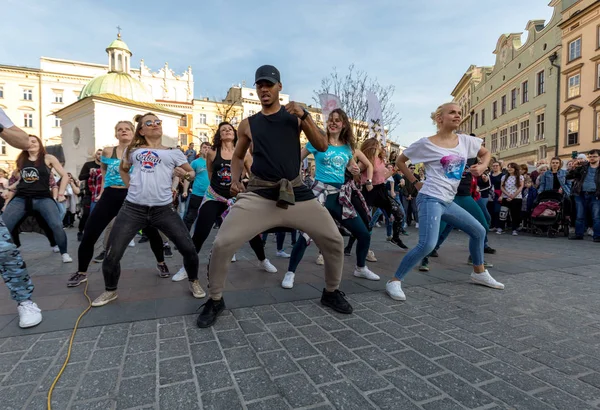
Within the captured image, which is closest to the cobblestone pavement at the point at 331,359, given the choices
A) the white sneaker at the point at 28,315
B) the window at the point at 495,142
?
the white sneaker at the point at 28,315

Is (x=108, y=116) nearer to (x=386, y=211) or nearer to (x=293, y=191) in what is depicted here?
(x=386, y=211)

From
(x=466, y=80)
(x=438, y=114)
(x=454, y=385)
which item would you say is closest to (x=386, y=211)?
(x=438, y=114)

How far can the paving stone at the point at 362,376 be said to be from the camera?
2057mm

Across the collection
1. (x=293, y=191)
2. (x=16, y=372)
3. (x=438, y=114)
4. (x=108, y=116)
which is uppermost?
(x=108, y=116)

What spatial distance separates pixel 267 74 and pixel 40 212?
14.9ft

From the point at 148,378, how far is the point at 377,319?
6.15ft

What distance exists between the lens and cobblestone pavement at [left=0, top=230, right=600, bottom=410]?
1.94m

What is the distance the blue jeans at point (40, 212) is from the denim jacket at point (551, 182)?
38.3 ft

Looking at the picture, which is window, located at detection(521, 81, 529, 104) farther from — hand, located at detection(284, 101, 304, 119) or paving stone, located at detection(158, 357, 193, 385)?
Answer: paving stone, located at detection(158, 357, 193, 385)

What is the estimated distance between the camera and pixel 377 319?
3111 mm

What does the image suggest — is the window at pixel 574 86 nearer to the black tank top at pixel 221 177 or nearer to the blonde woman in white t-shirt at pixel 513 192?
the blonde woman in white t-shirt at pixel 513 192

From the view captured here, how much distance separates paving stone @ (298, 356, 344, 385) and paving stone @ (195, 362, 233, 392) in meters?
0.48

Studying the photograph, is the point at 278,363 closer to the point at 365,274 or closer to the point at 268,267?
the point at 365,274

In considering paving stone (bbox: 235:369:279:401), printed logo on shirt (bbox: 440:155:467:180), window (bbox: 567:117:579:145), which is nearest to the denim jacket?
printed logo on shirt (bbox: 440:155:467:180)
